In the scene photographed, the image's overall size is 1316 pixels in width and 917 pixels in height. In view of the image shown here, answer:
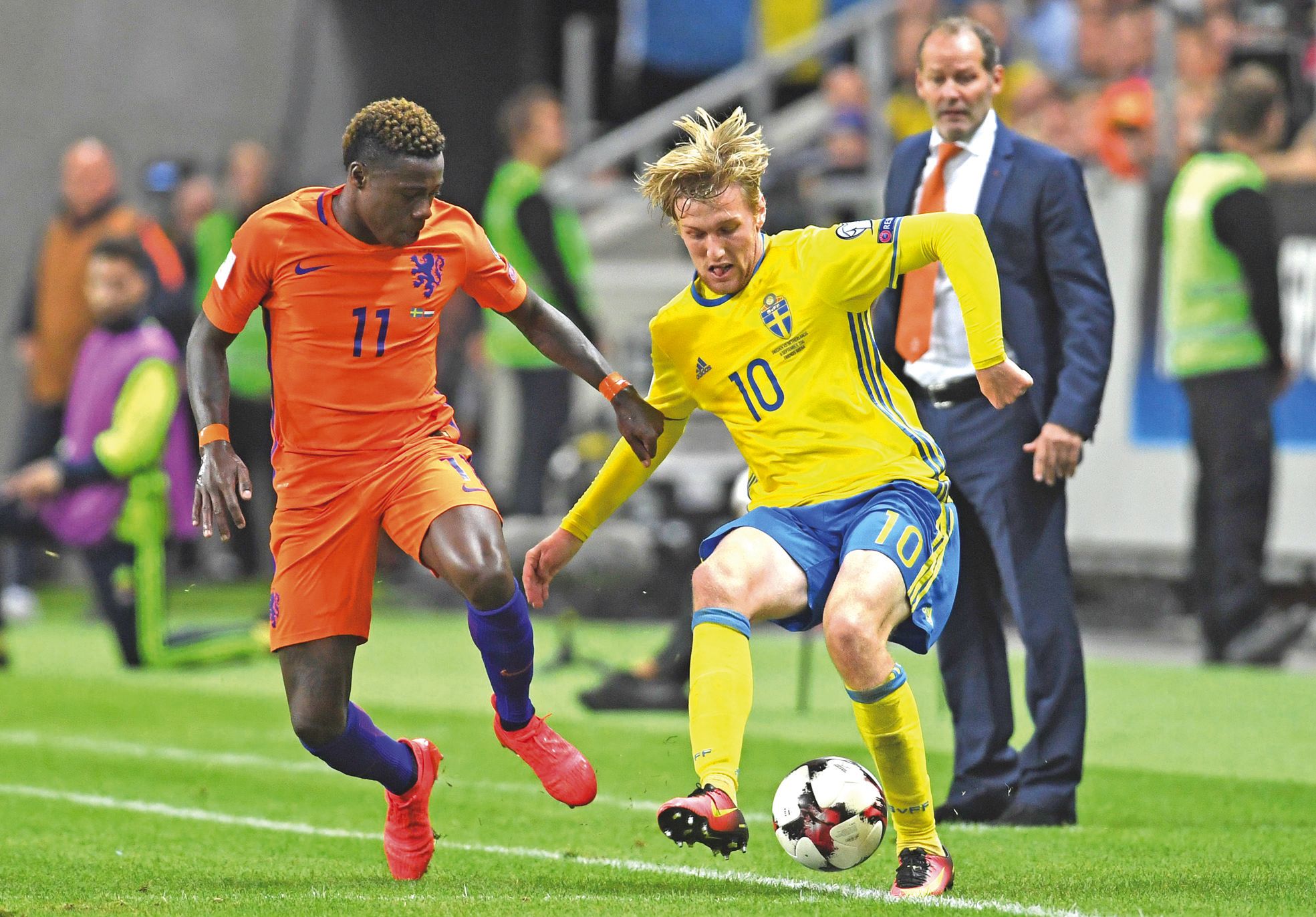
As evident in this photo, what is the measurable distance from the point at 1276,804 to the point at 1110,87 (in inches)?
319

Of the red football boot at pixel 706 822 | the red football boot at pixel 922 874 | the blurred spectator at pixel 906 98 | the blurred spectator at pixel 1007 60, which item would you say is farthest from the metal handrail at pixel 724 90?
the red football boot at pixel 706 822

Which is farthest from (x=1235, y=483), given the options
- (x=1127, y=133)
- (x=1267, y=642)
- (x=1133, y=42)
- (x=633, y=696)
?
(x=1133, y=42)

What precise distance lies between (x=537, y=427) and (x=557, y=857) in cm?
713

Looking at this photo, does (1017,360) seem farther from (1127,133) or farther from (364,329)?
(1127,133)

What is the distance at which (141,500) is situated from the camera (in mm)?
10742

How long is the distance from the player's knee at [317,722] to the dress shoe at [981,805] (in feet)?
6.87

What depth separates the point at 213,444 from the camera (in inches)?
220

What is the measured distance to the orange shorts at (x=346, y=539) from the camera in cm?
573

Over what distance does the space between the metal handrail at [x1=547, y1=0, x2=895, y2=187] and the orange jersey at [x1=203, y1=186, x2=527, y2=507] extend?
35.9 ft

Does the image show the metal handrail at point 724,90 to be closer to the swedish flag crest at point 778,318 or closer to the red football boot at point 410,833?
the swedish flag crest at point 778,318

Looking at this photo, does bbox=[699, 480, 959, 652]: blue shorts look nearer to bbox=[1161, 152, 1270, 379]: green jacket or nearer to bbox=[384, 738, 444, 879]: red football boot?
bbox=[384, 738, 444, 879]: red football boot

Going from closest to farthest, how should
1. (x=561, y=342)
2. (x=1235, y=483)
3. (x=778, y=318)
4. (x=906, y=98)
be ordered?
(x=778, y=318) < (x=561, y=342) < (x=1235, y=483) < (x=906, y=98)

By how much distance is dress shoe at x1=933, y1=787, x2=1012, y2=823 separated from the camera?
658 cm

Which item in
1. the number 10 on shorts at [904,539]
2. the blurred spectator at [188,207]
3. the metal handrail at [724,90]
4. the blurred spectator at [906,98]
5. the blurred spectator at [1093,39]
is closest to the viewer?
the number 10 on shorts at [904,539]
